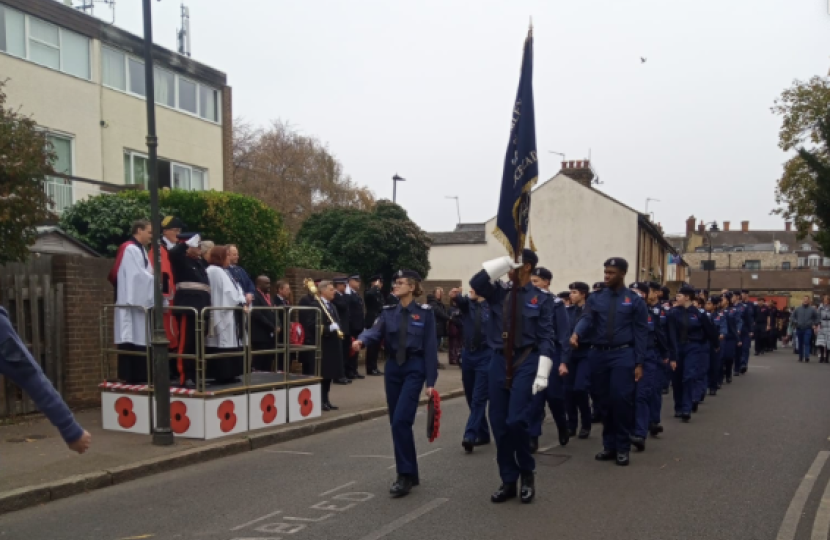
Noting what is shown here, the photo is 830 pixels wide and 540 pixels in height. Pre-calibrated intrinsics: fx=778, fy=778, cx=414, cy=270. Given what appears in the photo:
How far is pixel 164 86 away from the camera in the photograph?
25.9 meters

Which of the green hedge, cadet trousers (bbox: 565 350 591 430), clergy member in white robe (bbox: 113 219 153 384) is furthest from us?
the green hedge

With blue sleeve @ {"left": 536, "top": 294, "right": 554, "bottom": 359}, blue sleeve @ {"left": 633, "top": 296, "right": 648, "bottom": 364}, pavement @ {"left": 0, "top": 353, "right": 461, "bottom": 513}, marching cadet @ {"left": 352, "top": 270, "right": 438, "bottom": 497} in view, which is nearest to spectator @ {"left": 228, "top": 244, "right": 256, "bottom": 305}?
pavement @ {"left": 0, "top": 353, "right": 461, "bottom": 513}

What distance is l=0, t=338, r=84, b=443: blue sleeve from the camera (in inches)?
138

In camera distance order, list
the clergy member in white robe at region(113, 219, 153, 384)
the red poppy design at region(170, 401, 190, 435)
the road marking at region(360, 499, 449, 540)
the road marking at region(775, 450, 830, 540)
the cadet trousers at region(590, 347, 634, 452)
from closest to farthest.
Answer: the road marking at region(360, 499, 449, 540)
the road marking at region(775, 450, 830, 540)
the cadet trousers at region(590, 347, 634, 452)
the red poppy design at region(170, 401, 190, 435)
the clergy member in white robe at region(113, 219, 153, 384)

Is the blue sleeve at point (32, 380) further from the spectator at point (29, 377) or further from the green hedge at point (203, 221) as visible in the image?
the green hedge at point (203, 221)

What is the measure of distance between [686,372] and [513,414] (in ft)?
20.9

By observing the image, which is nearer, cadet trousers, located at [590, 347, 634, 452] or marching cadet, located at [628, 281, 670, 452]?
cadet trousers, located at [590, 347, 634, 452]

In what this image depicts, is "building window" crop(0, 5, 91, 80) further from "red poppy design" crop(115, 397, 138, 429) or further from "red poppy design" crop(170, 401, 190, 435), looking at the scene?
"red poppy design" crop(170, 401, 190, 435)

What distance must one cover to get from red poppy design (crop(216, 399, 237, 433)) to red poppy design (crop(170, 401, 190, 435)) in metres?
0.37

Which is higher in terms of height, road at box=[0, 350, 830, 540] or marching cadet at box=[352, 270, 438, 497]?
marching cadet at box=[352, 270, 438, 497]

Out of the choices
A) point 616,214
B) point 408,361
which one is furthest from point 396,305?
point 616,214

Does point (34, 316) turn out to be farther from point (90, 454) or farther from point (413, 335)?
point (413, 335)

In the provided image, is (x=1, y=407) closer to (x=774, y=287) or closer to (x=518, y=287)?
(x=518, y=287)

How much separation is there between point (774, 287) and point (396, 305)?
72351mm
